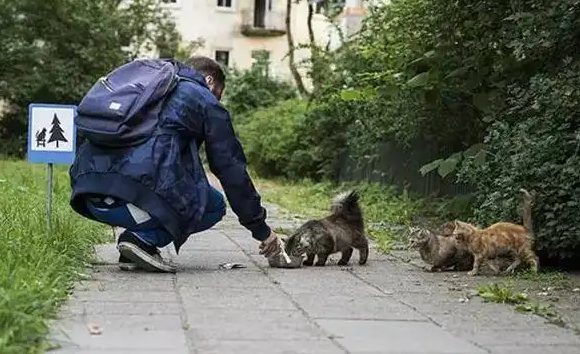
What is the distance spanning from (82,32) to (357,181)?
15.1 m

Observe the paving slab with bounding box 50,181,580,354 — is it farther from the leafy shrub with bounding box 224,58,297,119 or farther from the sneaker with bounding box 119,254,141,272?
the leafy shrub with bounding box 224,58,297,119

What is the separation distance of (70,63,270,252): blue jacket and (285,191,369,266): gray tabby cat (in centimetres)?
67

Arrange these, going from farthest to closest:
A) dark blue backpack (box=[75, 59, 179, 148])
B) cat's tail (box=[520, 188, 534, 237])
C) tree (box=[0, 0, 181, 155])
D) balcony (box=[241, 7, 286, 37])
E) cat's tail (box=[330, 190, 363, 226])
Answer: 1. balcony (box=[241, 7, 286, 37])
2. tree (box=[0, 0, 181, 155])
3. cat's tail (box=[330, 190, 363, 226])
4. cat's tail (box=[520, 188, 534, 237])
5. dark blue backpack (box=[75, 59, 179, 148])

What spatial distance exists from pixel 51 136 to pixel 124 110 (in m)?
1.06

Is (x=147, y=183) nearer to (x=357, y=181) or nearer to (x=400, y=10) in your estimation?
(x=400, y=10)

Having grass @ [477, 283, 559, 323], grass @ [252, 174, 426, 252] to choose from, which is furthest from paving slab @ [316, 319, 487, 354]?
grass @ [252, 174, 426, 252]

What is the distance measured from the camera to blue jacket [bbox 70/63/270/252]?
7.19 metres

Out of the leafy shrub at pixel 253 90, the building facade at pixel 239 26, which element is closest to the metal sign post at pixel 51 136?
the leafy shrub at pixel 253 90

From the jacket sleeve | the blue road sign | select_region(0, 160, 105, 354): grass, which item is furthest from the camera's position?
the blue road sign

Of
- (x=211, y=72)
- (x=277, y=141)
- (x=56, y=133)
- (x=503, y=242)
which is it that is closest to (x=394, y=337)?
(x=503, y=242)

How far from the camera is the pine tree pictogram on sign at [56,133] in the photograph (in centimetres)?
797

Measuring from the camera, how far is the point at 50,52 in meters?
33.0

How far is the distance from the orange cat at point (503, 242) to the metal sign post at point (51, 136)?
310 centimetres

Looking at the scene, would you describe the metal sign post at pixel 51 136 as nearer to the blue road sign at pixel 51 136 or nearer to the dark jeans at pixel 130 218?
the blue road sign at pixel 51 136
